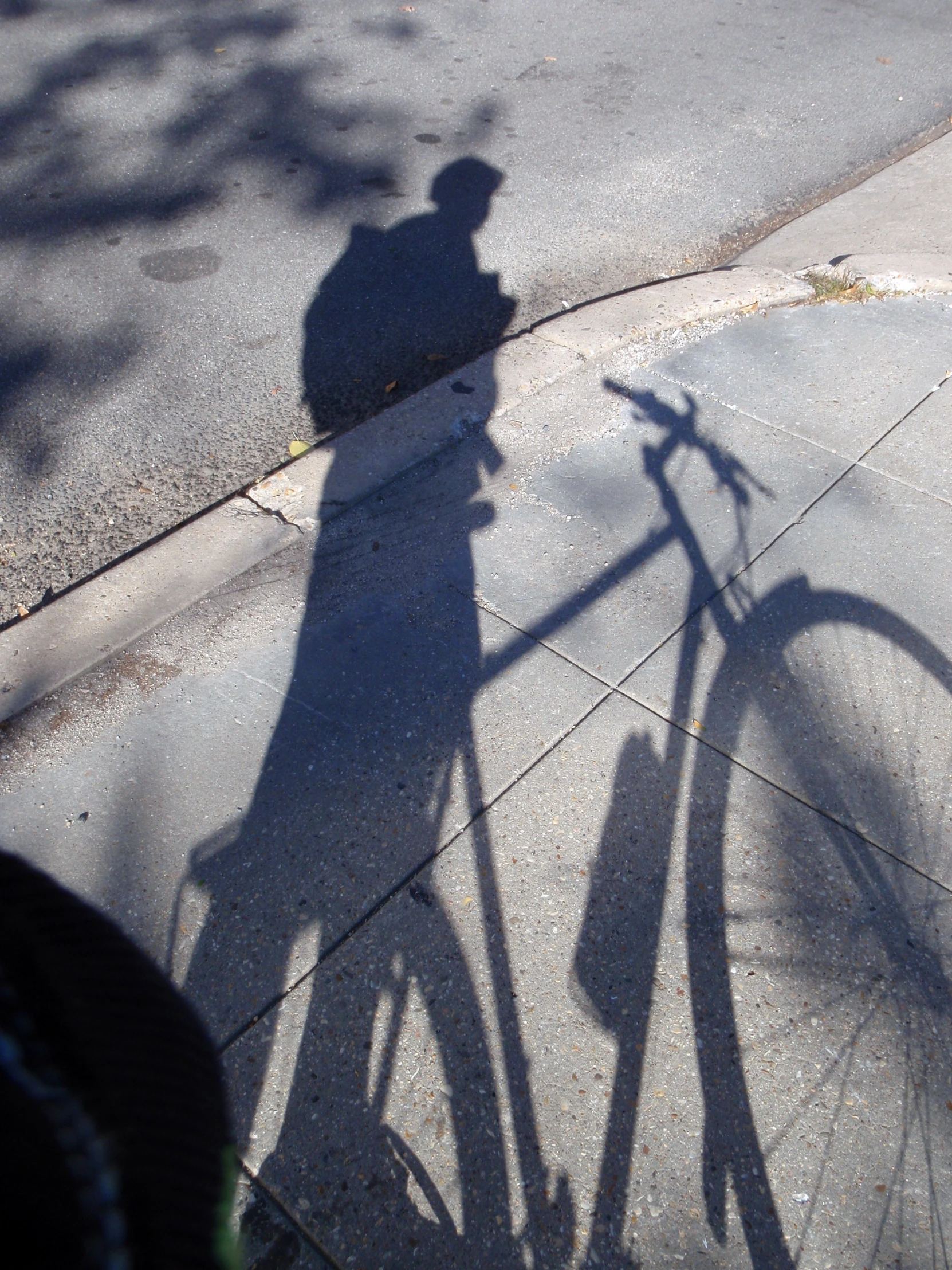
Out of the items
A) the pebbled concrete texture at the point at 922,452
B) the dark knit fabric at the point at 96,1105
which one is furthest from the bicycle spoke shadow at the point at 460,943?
the dark knit fabric at the point at 96,1105

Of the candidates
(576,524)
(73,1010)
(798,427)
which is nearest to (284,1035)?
(73,1010)

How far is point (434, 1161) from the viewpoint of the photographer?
205 cm

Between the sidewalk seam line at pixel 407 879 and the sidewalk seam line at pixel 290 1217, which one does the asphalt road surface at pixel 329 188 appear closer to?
the sidewalk seam line at pixel 407 879

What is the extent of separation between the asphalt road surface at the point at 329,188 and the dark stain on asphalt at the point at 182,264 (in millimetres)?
20

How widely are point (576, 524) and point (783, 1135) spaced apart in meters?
2.19

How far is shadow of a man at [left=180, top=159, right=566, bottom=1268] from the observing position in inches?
79.9

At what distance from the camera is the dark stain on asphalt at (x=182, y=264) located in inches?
207

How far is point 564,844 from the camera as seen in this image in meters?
2.63

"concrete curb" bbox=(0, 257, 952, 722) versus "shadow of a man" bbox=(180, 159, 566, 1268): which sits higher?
"concrete curb" bbox=(0, 257, 952, 722)

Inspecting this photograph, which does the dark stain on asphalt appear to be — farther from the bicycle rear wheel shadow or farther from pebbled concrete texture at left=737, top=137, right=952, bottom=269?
the bicycle rear wheel shadow

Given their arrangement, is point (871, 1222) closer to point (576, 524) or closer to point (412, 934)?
point (412, 934)

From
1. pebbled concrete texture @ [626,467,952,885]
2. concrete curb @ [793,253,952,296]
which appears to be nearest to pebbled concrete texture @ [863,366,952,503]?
pebbled concrete texture @ [626,467,952,885]

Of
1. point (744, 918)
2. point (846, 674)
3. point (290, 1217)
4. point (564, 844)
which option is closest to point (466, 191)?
point (846, 674)

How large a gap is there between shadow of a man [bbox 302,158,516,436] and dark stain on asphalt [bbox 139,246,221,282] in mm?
686
